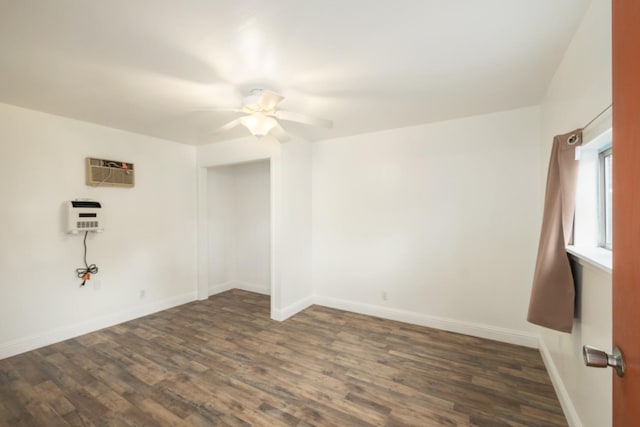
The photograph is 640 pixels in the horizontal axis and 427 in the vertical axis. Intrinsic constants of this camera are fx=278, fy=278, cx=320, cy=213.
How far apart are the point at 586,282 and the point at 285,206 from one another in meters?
2.91

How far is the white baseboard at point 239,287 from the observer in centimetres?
479

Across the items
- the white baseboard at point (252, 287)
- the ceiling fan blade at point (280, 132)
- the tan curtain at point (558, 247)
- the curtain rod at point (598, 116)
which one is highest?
the ceiling fan blade at point (280, 132)

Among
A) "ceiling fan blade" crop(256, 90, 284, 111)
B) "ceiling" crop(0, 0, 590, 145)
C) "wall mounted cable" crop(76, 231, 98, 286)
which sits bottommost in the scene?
"wall mounted cable" crop(76, 231, 98, 286)

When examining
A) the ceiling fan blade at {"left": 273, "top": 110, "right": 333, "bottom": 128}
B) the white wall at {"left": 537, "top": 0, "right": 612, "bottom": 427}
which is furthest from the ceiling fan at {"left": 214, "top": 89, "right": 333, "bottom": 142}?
the white wall at {"left": 537, "top": 0, "right": 612, "bottom": 427}

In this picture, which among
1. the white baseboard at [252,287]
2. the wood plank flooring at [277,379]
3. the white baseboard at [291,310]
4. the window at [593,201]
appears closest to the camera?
the window at [593,201]

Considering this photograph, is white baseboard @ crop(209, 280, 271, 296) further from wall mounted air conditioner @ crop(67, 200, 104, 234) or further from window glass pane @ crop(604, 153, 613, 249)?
window glass pane @ crop(604, 153, 613, 249)

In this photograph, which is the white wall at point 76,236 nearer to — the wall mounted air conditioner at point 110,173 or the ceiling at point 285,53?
the wall mounted air conditioner at point 110,173

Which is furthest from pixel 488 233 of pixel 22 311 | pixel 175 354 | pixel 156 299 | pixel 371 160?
pixel 22 311

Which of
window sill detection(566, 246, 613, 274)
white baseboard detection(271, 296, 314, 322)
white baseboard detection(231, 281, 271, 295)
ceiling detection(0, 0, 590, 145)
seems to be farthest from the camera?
white baseboard detection(231, 281, 271, 295)

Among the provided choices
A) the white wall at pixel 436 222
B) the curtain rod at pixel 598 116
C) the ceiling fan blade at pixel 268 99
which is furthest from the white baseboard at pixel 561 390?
the ceiling fan blade at pixel 268 99

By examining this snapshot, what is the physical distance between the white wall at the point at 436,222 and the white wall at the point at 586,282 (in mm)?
772

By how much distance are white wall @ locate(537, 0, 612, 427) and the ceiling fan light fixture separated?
81.4 inches

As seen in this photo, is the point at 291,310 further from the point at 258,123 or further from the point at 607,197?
the point at 607,197

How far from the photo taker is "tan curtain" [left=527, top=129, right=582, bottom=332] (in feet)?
5.64
